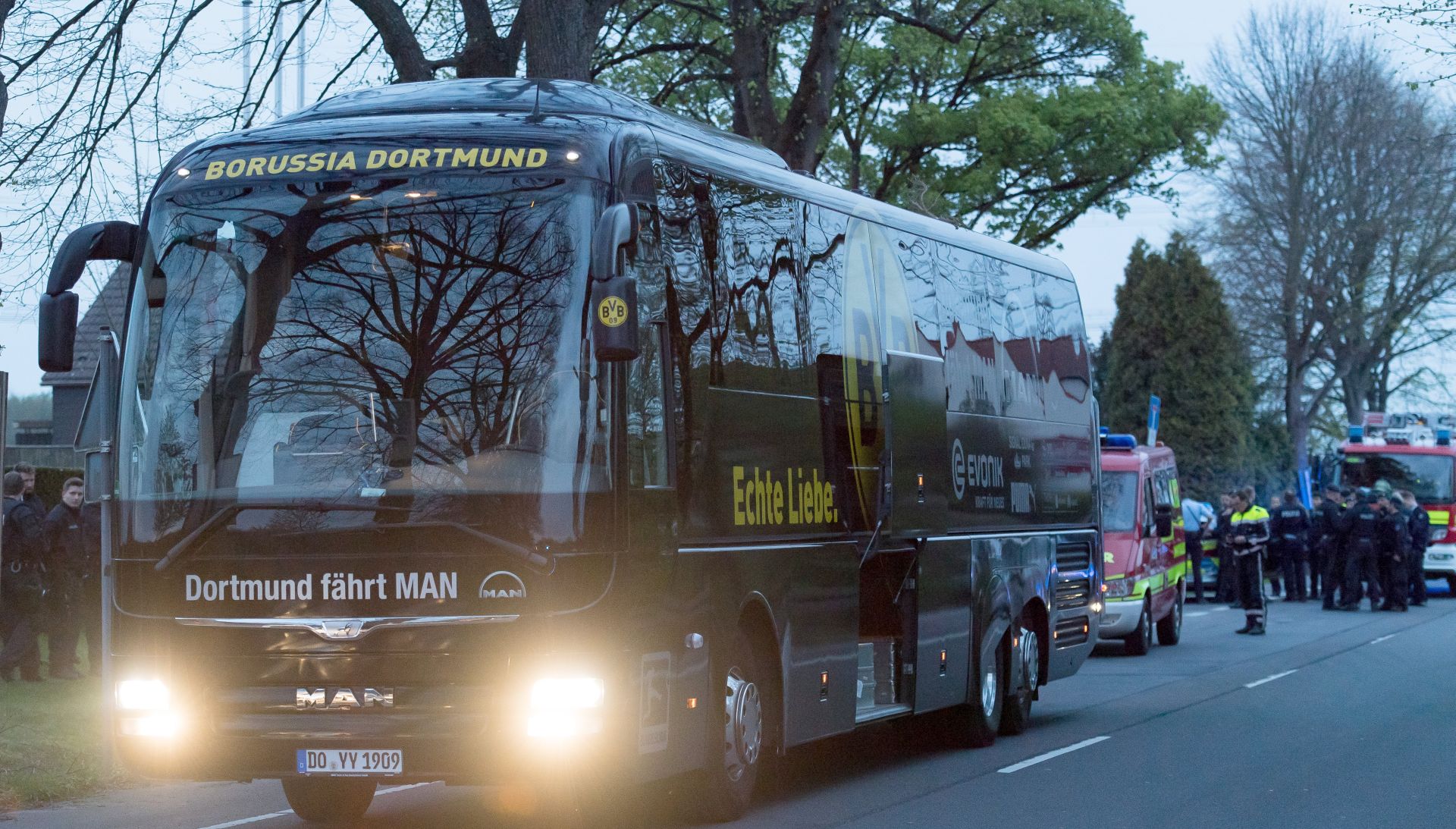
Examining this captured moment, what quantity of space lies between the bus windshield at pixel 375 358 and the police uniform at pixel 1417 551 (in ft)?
87.6

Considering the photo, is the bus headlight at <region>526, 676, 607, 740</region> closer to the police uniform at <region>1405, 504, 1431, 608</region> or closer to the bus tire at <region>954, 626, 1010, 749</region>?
the bus tire at <region>954, 626, 1010, 749</region>

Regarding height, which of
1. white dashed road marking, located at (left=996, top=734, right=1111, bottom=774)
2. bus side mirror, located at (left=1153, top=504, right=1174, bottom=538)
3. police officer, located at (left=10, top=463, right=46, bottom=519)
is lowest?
white dashed road marking, located at (left=996, top=734, right=1111, bottom=774)

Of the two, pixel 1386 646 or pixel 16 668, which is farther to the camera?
pixel 1386 646

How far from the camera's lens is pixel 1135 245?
4959 centimetres

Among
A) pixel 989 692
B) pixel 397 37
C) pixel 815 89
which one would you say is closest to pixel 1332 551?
pixel 815 89

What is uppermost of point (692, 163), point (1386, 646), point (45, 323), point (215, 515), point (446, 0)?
point (446, 0)

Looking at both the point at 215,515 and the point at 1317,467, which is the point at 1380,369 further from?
the point at 215,515

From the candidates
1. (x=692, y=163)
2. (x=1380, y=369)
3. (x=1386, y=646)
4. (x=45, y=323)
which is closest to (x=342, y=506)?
(x=45, y=323)

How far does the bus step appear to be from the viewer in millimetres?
11562

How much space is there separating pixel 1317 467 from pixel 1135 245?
898 centimetres

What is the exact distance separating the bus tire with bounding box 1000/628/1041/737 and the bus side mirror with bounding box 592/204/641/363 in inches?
270

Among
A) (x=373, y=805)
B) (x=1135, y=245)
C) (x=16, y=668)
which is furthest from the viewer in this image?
(x=1135, y=245)

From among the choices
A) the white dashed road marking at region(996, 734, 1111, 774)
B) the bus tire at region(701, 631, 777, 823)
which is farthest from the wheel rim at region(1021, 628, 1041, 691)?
the bus tire at region(701, 631, 777, 823)

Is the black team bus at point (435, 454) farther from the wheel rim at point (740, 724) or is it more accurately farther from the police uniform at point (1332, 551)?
the police uniform at point (1332, 551)
